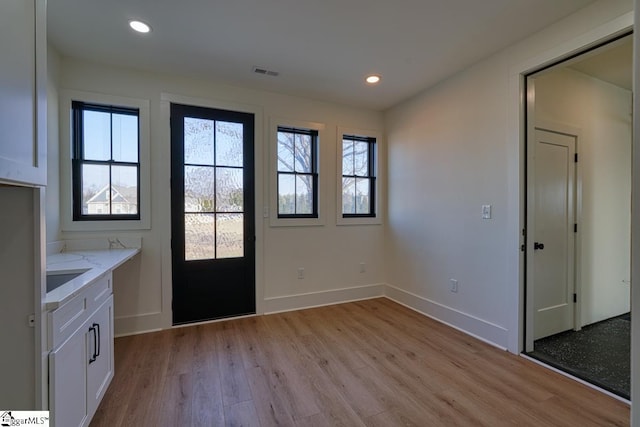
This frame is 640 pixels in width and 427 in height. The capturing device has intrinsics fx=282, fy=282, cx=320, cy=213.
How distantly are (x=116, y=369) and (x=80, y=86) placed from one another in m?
2.59

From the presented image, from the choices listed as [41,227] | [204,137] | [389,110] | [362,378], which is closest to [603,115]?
[389,110]

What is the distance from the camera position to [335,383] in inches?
81.5

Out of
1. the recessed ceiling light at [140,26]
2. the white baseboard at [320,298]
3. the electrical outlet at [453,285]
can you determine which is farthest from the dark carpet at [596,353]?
the recessed ceiling light at [140,26]

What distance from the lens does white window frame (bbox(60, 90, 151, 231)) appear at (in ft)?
8.64

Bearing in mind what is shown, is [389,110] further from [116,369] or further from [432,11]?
[116,369]

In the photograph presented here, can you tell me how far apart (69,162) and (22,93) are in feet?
6.61

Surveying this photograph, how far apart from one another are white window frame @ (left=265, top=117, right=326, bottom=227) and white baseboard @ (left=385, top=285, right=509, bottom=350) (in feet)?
4.86

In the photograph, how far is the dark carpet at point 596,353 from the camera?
2076 mm

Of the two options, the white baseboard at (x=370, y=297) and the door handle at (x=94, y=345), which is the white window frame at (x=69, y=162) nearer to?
the white baseboard at (x=370, y=297)

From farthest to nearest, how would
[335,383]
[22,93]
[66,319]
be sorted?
1. [335,383]
2. [66,319]
3. [22,93]

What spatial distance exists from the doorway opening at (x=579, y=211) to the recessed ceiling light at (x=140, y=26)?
126 inches

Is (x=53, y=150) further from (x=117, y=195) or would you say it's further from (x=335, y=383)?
(x=335, y=383)

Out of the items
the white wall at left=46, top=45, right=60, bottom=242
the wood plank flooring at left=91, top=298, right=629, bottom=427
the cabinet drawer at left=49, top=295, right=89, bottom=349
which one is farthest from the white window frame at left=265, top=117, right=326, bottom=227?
the cabinet drawer at left=49, top=295, right=89, bottom=349

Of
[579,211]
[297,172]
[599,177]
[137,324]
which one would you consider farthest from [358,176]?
[137,324]
